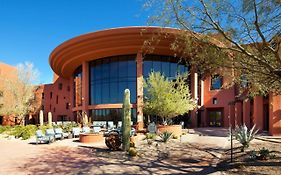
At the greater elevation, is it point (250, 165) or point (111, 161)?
point (250, 165)

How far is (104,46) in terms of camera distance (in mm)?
31547

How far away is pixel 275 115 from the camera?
20.9 m

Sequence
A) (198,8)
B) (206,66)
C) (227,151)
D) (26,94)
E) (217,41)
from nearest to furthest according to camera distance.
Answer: (198,8)
(217,41)
(206,66)
(227,151)
(26,94)

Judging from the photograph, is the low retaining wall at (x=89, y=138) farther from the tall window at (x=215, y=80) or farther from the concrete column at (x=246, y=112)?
the concrete column at (x=246, y=112)

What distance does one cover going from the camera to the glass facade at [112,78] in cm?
3384

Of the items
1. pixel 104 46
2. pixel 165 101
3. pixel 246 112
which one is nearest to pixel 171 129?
pixel 165 101

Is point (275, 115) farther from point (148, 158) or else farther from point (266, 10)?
point (266, 10)

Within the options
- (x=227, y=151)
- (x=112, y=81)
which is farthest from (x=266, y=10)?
(x=112, y=81)

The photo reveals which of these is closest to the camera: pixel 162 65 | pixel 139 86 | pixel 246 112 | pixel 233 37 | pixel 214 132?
pixel 233 37

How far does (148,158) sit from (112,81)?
23.1 metres

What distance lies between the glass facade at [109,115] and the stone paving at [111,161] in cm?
1732

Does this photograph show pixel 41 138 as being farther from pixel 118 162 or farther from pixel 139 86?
pixel 139 86

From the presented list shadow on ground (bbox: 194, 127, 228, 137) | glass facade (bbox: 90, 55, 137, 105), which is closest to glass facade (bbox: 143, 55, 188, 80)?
glass facade (bbox: 90, 55, 137, 105)

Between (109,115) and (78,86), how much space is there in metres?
9.19
